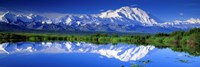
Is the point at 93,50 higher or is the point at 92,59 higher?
the point at 93,50

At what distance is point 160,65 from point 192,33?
5195 centimetres

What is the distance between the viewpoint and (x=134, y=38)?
94.1 metres

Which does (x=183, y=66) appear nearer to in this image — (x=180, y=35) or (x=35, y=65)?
(x=35, y=65)

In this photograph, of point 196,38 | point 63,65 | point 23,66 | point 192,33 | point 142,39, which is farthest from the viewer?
point 142,39

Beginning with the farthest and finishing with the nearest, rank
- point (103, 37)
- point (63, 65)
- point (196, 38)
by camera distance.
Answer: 1. point (103, 37)
2. point (196, 38)
3. point (63, 65)

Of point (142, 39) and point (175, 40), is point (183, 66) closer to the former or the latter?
point (175, 40)

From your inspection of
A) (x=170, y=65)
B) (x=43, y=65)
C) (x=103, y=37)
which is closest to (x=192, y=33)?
(x=103, y=37)

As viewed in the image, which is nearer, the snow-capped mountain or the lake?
the lake

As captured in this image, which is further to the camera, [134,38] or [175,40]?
[134,38]

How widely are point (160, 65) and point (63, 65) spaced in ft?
21.5

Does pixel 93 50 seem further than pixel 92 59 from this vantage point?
Yes

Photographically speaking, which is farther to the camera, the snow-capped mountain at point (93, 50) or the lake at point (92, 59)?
the snow-capped mountain at point (93, 50)

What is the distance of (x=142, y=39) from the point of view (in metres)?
91.9

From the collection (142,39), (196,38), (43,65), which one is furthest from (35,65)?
(142,39)
